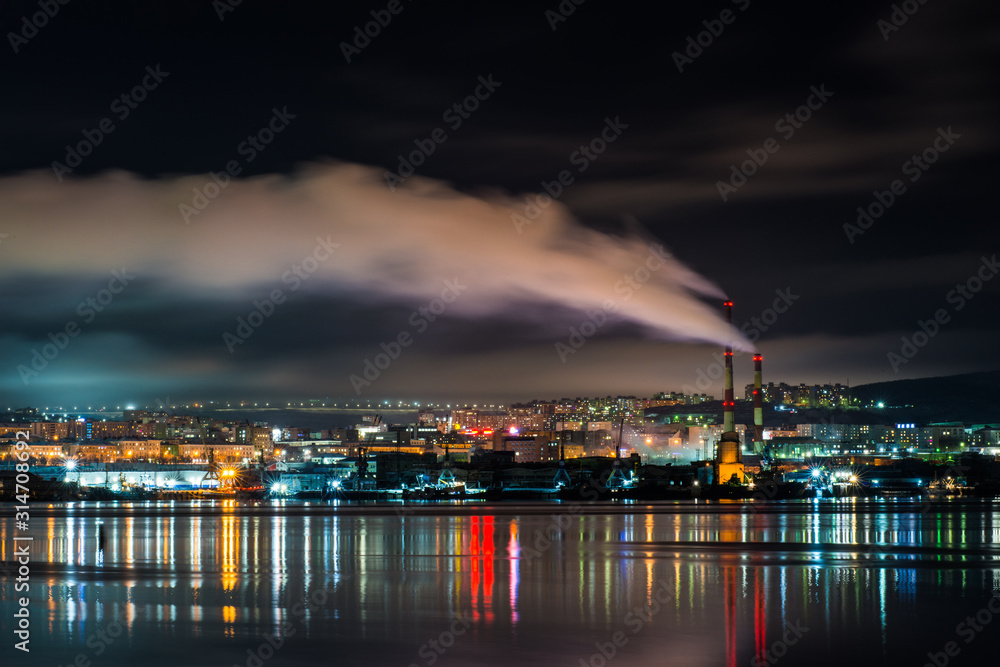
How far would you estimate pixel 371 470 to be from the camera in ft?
461

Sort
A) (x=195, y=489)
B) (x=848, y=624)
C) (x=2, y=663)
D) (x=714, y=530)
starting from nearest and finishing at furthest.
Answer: (x=2, y=663) → (x=848, y=624) → (x=714, y=530) → (x=195, y=489)

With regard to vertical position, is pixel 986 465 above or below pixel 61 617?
below

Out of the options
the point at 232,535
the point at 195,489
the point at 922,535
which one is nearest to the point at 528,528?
the point at 232,535

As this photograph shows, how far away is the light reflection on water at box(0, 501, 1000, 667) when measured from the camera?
56.2ft

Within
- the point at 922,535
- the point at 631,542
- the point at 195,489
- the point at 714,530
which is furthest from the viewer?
the point at 195,489

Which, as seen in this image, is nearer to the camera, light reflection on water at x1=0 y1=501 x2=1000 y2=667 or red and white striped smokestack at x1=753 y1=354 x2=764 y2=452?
light reflection on water at x1=0 y1=501 x2=1000 y2=667

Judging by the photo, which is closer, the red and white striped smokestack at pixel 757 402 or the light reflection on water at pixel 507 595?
the light reflection on water at pixel 507 595

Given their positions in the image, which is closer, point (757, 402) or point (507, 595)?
point (507, 595)

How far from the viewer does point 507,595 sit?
23.2 m

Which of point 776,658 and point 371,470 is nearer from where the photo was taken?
point 776,658

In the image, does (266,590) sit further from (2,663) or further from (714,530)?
(714,530)

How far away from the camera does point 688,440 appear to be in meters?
182

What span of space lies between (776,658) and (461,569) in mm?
13217

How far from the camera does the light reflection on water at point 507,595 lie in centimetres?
1714
